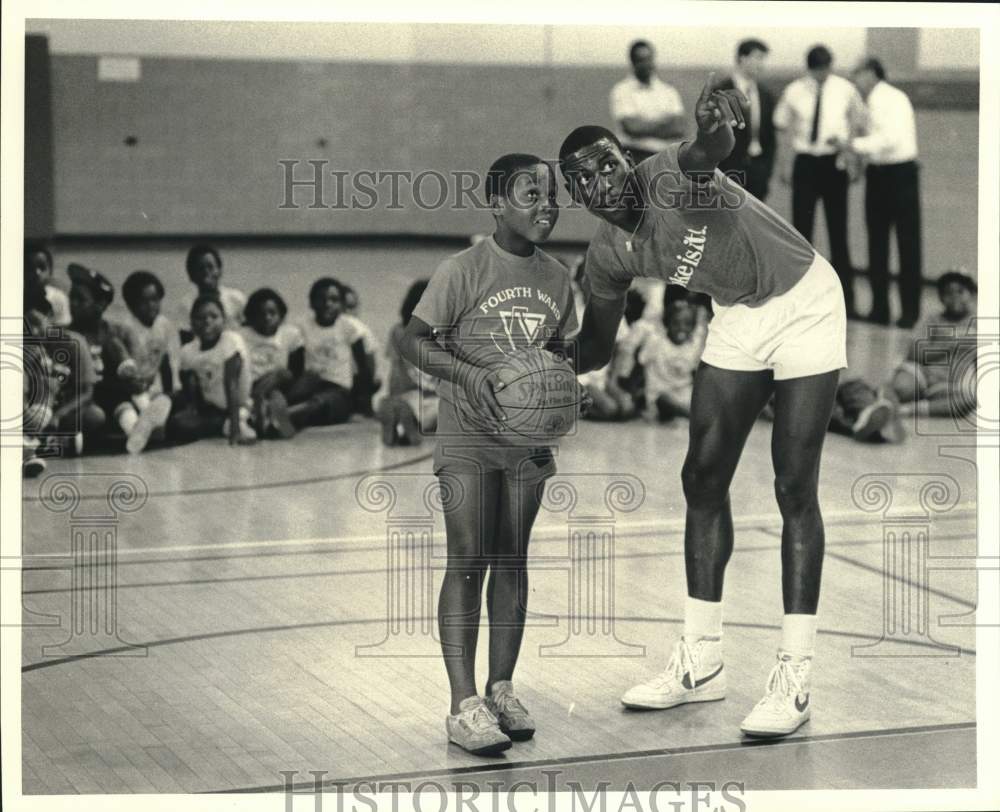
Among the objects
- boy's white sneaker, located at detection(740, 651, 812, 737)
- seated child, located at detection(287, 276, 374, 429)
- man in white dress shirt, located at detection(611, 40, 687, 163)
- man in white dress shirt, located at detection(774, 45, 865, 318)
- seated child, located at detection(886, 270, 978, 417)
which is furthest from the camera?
man in white dress shirt, located at detection(611, 40, 687, 163)

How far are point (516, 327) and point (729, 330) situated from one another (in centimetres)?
67

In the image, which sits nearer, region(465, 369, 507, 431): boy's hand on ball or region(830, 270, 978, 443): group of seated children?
region(465, 369, 507, 431): boy's hand on ball

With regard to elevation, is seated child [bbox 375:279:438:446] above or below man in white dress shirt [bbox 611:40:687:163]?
below

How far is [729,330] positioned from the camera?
16.0ft

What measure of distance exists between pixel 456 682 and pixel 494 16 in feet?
6.38

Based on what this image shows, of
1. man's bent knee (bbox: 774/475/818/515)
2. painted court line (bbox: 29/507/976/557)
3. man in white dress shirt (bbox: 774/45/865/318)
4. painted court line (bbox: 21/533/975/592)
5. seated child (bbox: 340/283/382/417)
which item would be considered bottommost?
painted court line (bbox: 21/533/975/592)

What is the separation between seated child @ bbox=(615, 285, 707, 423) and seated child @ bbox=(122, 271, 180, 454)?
261 centimetres

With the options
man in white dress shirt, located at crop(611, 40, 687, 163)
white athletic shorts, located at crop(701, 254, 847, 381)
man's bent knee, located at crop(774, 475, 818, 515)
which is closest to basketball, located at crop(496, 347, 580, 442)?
white athletic shorts, located at crop(701, 254, 847, 381)

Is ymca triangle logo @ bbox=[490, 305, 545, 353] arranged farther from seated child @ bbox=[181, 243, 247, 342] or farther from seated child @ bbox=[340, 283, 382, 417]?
seated child @ bbox=[340, 283, 382, 417]

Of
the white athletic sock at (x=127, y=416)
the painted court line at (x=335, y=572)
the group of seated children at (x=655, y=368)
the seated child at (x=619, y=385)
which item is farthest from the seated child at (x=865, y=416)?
the white athletic sock at (x=127, y=416)

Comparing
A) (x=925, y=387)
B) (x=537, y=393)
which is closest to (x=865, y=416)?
(x=925, y=387)

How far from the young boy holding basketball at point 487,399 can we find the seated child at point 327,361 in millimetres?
4786

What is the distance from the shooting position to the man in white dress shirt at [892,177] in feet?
41.7

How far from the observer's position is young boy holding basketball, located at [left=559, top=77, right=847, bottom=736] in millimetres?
4613
